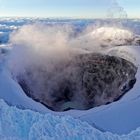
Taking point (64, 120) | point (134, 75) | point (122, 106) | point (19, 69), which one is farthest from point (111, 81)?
point (64, 120)

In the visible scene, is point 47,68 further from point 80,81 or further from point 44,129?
point 44,129

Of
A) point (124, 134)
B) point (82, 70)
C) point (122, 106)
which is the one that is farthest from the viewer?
point (82, 70)

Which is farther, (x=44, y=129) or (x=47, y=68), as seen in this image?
(x=47, y=68)

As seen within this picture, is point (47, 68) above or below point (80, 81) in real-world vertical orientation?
above

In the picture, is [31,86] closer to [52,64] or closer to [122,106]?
[52,64]

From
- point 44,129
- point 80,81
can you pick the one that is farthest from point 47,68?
point 44,129

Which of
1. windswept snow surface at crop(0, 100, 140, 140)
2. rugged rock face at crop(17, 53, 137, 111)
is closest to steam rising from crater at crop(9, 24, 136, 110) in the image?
rugged rock face at crop(17, 53, 137, 111)
